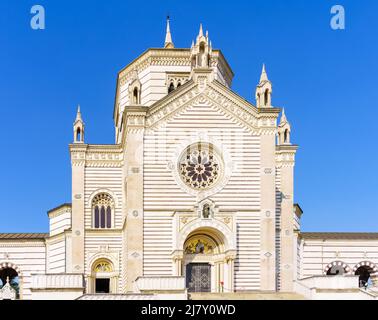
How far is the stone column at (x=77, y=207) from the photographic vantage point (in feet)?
158

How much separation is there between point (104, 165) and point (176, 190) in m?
6.99

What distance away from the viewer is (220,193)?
44.8m

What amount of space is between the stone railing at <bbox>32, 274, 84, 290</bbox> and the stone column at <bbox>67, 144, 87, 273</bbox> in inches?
465

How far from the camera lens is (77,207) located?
4869 centimetres

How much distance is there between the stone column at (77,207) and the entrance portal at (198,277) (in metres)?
7.46

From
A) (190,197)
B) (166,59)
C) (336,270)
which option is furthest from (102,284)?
(336,270)

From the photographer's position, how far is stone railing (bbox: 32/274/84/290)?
3597 centimetres

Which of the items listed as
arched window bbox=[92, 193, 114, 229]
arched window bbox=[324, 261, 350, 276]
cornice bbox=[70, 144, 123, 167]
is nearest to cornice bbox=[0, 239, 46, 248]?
arched window bbox=[92, 193, 114, 229]

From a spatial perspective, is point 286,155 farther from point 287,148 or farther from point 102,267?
point 102,267

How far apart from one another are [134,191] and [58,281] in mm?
9473

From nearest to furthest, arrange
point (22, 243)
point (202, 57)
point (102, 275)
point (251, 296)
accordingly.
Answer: point (251, 296), point (202, 57), point (102, 275), point (22, 243)

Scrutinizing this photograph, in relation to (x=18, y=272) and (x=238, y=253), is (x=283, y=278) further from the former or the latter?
(x=18, y=272)

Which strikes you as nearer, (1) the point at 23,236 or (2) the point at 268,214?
(2) the point at 268,214

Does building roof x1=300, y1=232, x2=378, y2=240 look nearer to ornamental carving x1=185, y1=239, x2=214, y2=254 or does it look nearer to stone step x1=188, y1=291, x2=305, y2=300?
ornamental carving x1=185, y1=239, x2=214, y2=254
